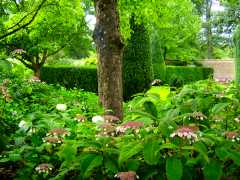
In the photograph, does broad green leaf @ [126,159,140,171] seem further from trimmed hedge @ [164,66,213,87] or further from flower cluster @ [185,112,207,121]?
trimmed hedge @ [164,66,213,87]

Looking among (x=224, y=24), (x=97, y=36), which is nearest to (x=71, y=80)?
(x=97, y=36)

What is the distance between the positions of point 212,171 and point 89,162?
57 cm

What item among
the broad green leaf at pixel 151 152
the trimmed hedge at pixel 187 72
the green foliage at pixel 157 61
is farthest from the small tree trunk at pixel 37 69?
the broad green leaf at pixel 151 152

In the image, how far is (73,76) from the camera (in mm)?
20266

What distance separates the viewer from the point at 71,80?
66.8ft

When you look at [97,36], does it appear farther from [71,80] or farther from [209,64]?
[209,64]

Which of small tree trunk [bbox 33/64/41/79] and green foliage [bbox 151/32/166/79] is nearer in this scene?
small tree trunk [bbox 33/64/41/79]

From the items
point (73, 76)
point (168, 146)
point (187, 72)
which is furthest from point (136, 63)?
point (168, 146)

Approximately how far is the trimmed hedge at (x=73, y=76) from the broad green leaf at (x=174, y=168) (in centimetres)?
1722

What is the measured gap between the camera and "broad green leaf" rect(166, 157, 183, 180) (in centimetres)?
219

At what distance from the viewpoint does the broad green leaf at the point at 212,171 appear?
7.41 ft

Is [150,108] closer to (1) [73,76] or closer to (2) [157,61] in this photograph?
(1) [73,76]

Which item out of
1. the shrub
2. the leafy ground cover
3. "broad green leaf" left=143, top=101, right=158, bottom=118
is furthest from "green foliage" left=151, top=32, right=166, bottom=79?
"broad green leaf" left=143, top=101, right=158, bottom=118

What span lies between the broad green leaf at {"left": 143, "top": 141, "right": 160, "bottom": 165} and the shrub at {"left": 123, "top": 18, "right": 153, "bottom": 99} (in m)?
15.2
